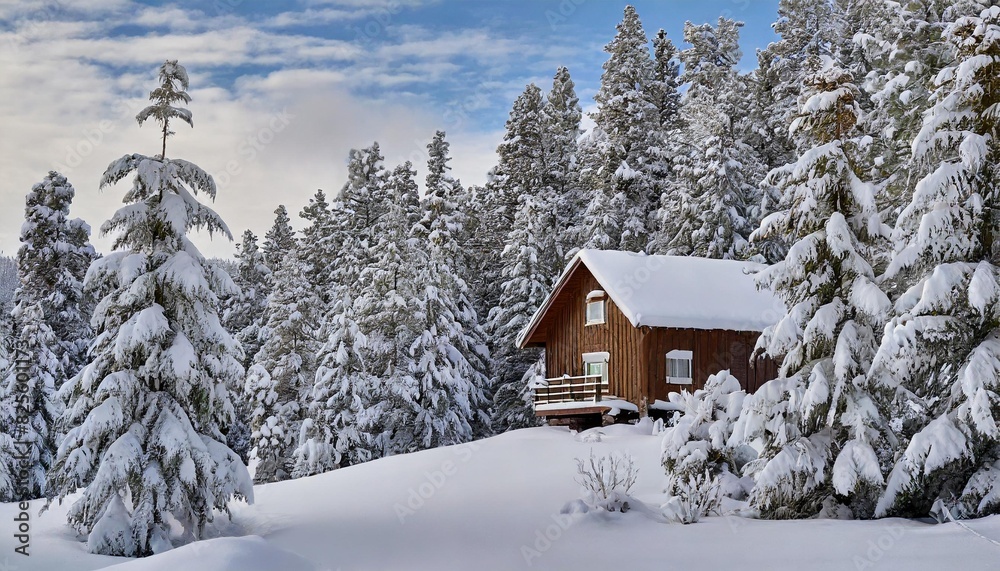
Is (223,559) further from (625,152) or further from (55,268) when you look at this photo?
(625,152)

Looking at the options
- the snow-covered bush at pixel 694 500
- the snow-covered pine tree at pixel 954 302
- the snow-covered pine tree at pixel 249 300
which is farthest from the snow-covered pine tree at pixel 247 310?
the snow-covered pine tree at pixel 954 302

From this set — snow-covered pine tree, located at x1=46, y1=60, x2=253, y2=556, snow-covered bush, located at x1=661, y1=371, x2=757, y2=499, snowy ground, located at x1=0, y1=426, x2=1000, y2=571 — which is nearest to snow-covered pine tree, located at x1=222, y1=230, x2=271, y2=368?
snowy ground, located at x1=0, y1=426, x2=1000, y2=571

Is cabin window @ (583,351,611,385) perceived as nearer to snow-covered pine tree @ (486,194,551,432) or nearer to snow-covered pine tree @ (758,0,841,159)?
snow-covered pine tree @ (486,194,551,432)

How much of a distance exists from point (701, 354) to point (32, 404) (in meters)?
27.2

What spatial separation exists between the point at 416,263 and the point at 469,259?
12205 millimetres

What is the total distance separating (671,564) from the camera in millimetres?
13508

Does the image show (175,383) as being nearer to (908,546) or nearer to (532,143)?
(908,546)

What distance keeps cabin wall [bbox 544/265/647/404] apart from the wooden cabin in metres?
0.04

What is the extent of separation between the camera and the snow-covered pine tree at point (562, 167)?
2000 inches

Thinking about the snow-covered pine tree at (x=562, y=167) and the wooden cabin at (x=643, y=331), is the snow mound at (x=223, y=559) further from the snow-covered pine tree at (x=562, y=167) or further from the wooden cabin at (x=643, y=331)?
the snow-covered pine tree at (x=562, y=167)

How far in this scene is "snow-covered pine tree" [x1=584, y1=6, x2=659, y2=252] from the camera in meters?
49.0

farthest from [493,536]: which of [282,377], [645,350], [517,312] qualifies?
[517,312]

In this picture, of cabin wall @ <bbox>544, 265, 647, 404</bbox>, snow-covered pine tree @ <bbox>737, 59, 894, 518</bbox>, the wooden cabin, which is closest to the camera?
snow-covered pine tree @ <bbox>737, 59, 894, 518</bbox>

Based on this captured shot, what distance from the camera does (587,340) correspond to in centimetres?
3588
